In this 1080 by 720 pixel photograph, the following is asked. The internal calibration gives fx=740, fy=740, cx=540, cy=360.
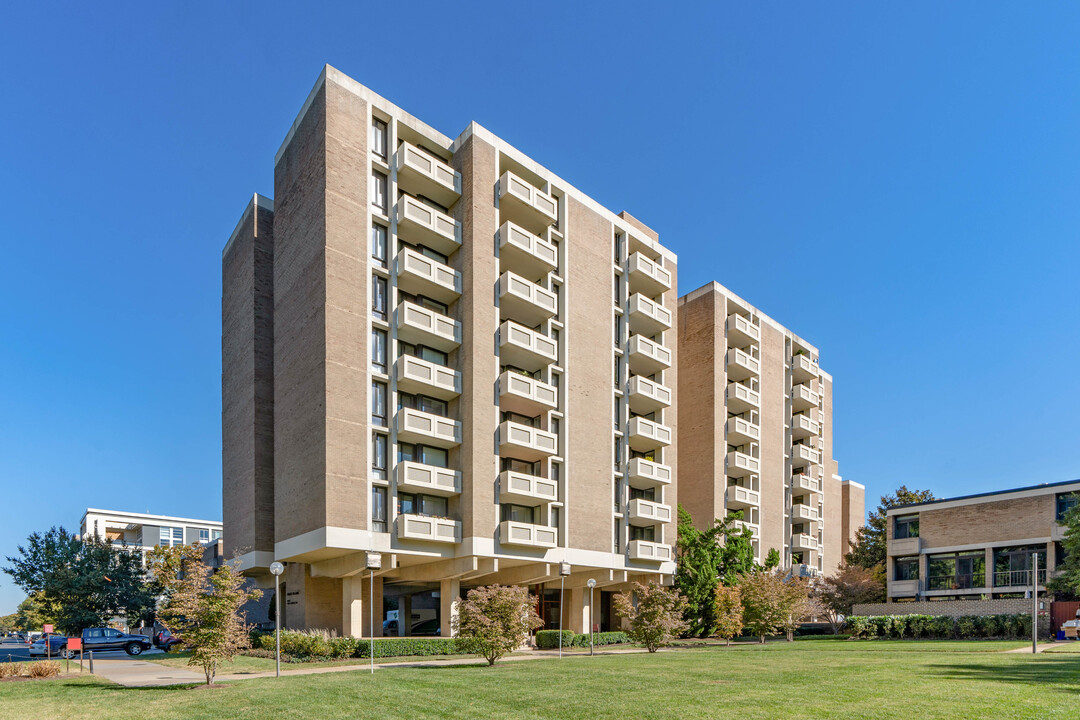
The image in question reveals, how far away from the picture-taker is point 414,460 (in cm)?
3747

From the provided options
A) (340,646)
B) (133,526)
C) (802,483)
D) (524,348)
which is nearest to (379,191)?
(524,348)

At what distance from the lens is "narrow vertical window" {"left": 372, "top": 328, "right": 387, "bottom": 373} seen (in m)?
36.5

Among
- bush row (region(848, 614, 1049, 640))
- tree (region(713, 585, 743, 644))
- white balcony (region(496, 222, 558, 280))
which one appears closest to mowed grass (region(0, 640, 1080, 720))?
tree (region(713, 585, 743, 644))

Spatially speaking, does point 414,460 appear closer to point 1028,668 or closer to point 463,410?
point 463,410

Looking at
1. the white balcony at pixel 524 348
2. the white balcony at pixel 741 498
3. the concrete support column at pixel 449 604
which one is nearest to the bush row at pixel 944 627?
the white balcony at pixel 741 498

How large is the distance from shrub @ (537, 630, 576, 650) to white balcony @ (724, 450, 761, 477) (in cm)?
2151

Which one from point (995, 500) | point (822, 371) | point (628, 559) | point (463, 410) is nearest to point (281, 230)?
point (463, 410)

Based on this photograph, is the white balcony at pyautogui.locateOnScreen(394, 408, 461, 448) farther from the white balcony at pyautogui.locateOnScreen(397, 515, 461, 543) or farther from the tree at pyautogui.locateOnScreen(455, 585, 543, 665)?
the tree at pyautogui.locateOnScreen(455, 585, 543, 665)

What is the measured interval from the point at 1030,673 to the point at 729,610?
2165 cm

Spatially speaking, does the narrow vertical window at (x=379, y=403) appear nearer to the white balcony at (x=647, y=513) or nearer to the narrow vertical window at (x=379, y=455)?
the narrow vertical window at (x=379, y=455)

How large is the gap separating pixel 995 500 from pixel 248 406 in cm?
5041

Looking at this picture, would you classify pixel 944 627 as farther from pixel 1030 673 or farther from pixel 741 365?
pixel 741 365

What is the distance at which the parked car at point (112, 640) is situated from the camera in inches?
1689

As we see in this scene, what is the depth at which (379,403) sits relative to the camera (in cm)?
3628
